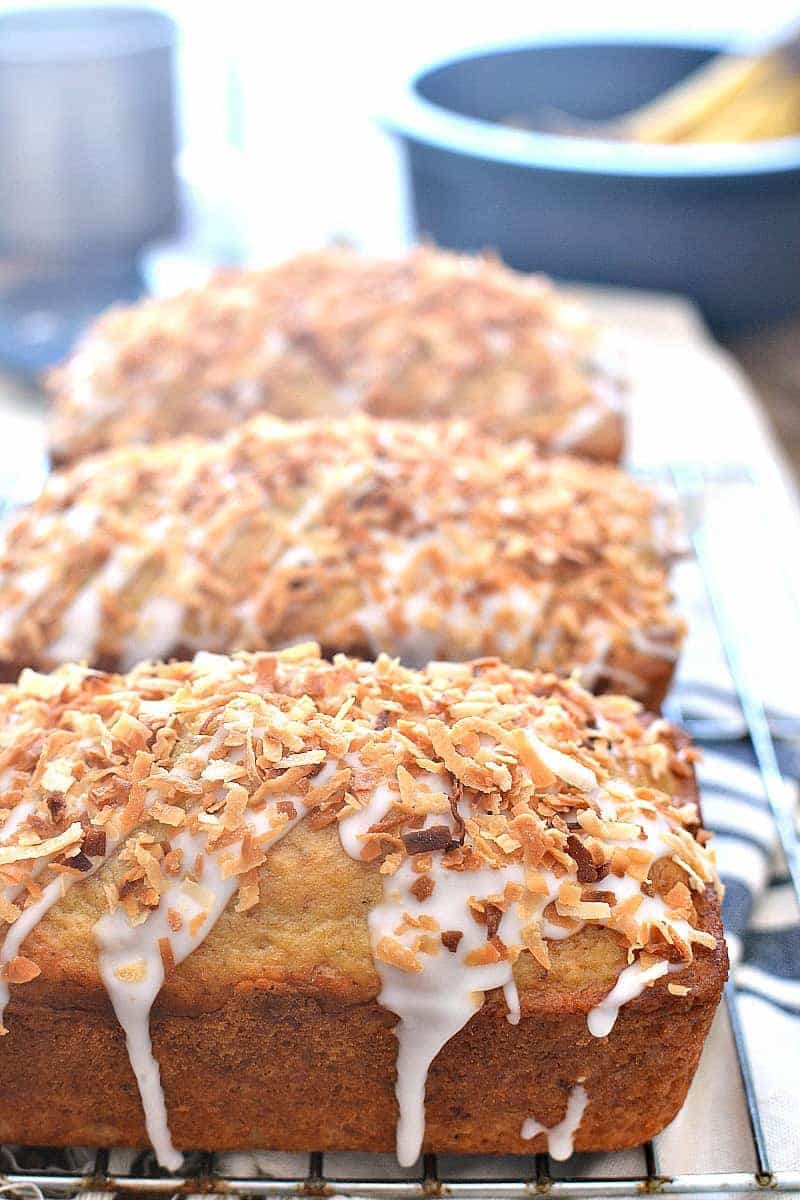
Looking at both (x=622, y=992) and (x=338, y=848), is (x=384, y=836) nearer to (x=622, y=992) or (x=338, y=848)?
(x=338, y=848)

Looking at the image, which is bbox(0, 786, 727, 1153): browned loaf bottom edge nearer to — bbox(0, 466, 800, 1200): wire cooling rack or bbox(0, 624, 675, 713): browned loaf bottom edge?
bbox(0, 466, 800, 1200): wire cooling rack

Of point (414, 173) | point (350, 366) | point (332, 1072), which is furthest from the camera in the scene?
point (414, 173)

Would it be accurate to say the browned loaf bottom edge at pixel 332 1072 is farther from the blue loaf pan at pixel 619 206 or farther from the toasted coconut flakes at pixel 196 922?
the blue loaf pan at pixel 619 206

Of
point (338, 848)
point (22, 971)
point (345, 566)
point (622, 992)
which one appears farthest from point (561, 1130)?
point (345, 566)

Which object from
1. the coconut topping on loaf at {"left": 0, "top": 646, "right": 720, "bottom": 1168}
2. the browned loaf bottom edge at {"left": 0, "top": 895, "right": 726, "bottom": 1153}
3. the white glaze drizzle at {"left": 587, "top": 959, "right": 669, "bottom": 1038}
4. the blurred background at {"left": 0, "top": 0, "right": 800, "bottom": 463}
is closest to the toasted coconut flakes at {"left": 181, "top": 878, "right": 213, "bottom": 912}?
the coconut topping on loaf at {"left": 0, "top": 646, "right": 720, "bottom": 1168}

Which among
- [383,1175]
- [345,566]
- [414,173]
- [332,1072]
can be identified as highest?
[414,173]

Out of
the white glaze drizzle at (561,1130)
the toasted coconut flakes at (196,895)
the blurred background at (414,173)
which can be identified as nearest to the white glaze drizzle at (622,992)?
the white glaze drizzle at (561,1130)
